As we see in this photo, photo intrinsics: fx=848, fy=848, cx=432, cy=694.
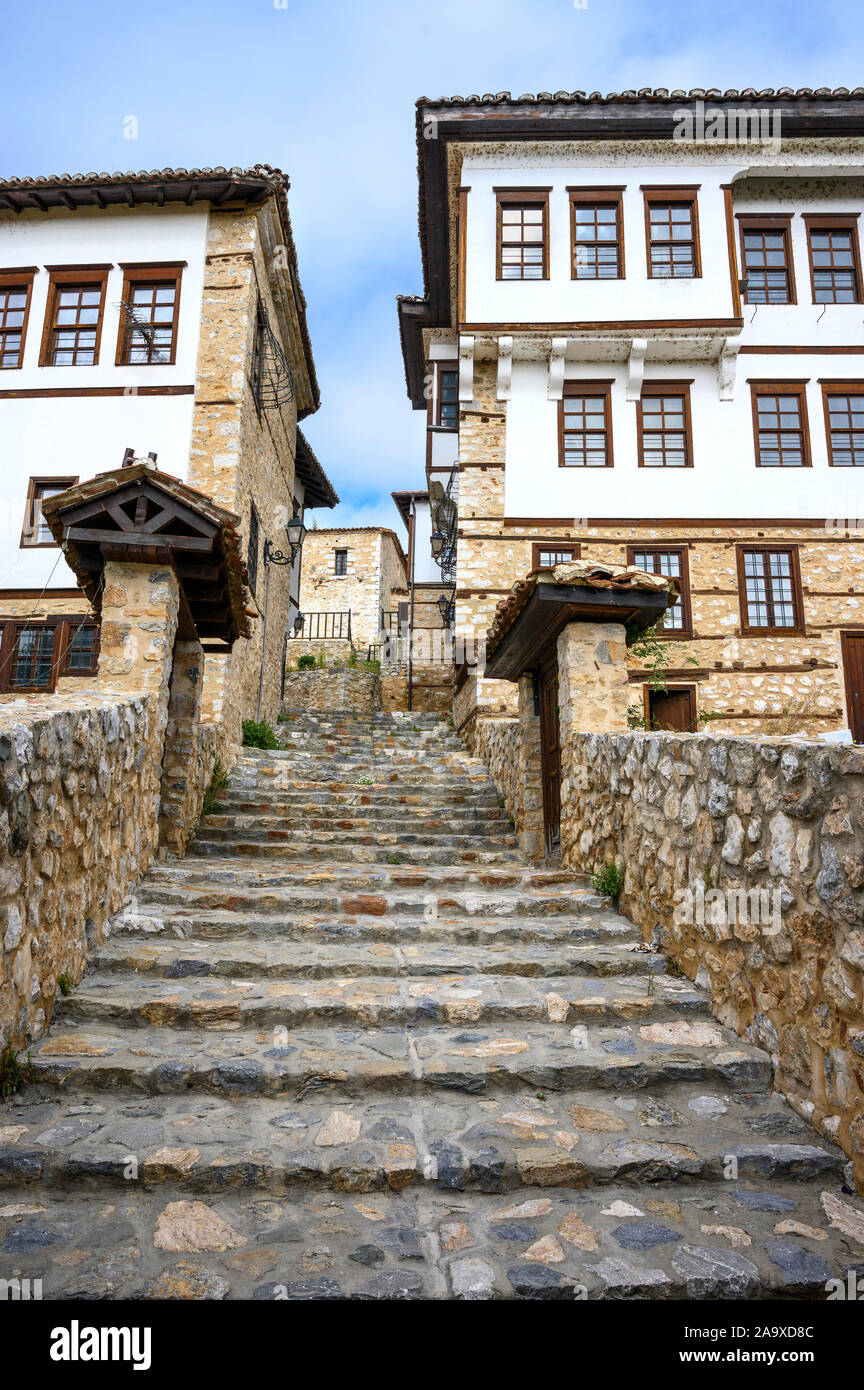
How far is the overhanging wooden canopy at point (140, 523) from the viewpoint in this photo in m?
5.77

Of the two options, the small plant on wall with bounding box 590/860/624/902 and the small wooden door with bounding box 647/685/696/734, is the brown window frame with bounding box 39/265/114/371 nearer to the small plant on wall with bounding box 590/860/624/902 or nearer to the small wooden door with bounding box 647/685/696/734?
the small wooden door with bounding box 647/685/696/734

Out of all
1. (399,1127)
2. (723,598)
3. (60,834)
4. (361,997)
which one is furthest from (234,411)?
(399,1127)

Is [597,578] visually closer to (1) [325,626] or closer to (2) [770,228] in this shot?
(2) [770,228]

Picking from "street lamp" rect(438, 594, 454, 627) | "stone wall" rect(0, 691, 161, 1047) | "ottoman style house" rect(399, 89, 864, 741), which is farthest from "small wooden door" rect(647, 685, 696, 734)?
"stone wall" rect(0, 691, 161, 1047)

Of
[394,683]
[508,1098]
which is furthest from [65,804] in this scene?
[394,683]

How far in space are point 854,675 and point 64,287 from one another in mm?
13434

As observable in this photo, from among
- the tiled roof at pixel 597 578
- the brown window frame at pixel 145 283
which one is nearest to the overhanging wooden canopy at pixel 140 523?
the tiled roof at pixel 597 578

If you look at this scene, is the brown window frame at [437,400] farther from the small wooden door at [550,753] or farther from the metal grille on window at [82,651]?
the small wooden door at [550,753]

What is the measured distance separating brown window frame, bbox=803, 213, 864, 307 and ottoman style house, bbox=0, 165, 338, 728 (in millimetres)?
8465

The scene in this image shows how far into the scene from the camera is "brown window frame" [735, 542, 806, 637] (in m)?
13.2

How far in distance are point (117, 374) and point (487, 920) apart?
10.4 m
